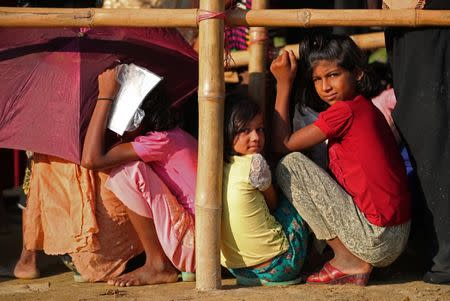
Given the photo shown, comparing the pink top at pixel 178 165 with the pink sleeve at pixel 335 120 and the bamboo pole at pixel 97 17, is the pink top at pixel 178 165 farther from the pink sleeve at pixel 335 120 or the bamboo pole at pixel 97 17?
the pink sleeve at pixel 335 120

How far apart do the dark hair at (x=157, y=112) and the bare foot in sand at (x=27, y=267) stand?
95 cm

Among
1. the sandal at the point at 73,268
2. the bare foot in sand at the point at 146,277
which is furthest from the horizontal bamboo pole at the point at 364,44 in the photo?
the sandal at the point at 73,268

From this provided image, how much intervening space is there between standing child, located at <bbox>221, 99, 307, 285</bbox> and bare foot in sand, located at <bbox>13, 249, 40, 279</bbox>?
3.53 ft

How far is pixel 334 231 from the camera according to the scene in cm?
373

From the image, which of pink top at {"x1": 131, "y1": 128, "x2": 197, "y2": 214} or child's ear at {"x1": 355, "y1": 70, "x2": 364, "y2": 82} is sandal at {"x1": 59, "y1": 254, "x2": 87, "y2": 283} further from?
child's ear at {"x1": 355, "y1": 70, "x2": 364, "y2": 82}

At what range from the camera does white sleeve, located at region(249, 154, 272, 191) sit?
367 cm

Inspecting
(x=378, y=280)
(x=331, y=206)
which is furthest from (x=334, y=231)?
(x=378, y=280)

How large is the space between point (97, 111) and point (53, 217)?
2.09 ft

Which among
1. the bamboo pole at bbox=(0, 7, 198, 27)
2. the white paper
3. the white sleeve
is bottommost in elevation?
the white sleeve

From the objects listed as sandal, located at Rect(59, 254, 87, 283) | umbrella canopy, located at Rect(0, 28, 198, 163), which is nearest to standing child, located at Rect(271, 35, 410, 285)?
umbrella canopy, located at Rect(0, 28, 198, 163)

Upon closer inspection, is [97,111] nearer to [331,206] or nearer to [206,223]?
[206,223]

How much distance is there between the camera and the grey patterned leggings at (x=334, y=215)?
12.1ft

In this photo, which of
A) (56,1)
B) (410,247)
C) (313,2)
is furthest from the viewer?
(313,2)

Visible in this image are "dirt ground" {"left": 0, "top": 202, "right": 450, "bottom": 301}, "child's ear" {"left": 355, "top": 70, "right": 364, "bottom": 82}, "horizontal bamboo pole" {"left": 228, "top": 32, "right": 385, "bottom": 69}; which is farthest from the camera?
"horizontal bamboo pole" {"left": 228, "top": 32, "right": 385, "bottom": 69}
